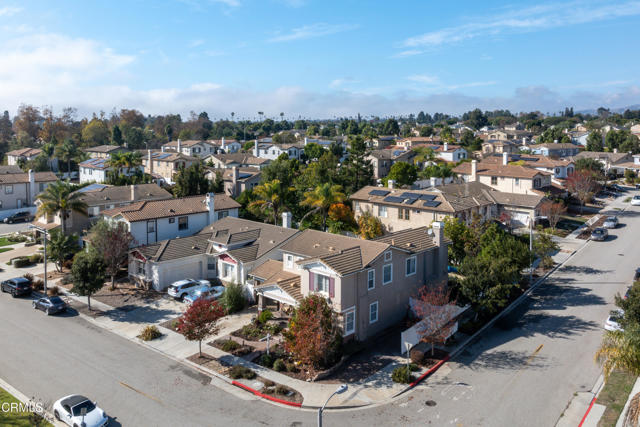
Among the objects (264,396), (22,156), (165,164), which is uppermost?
(22,156)

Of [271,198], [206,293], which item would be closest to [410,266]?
[206,293]

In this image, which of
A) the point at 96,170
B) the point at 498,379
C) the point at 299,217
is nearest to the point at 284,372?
the point at 498,379

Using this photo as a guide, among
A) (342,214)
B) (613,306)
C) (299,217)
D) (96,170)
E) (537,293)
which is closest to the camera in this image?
(613,306)

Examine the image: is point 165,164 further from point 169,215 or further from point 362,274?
point 362,274

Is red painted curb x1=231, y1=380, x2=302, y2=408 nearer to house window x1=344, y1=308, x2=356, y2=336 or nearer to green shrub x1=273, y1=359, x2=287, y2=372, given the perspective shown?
green shrub x1=273, y1=359, x2=287, y2=372

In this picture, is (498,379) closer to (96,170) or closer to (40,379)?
(40,379)

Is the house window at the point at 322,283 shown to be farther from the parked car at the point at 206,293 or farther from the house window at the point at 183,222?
the house window at the point at 183,222
